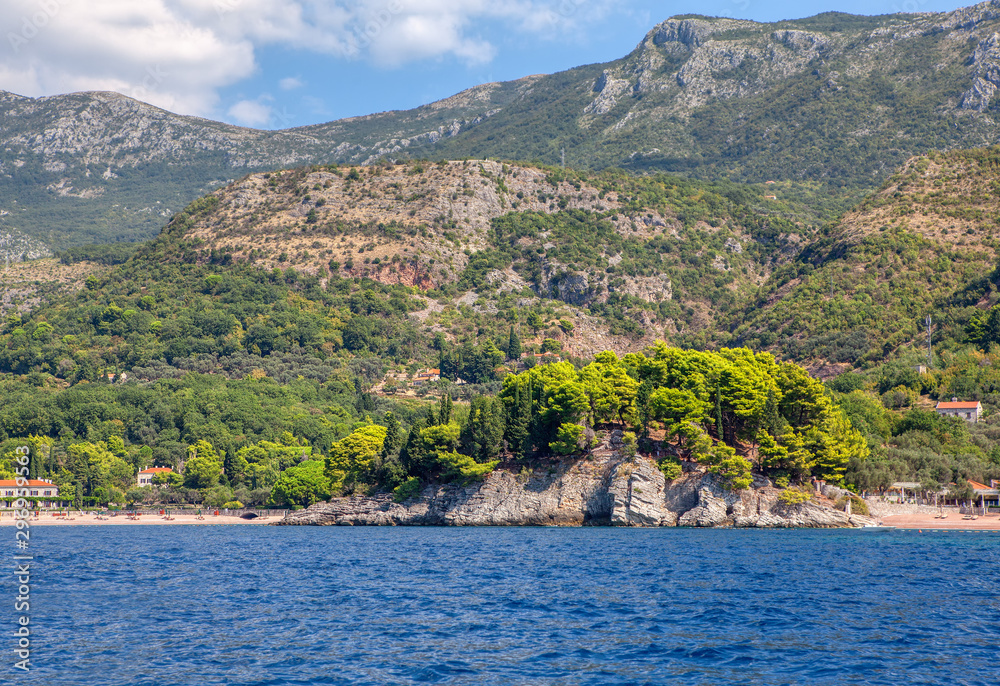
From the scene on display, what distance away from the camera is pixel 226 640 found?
35.2 meters

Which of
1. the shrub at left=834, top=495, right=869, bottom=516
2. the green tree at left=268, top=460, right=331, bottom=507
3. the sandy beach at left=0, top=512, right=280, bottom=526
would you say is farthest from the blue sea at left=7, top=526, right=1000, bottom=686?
the sandy beach at left=0, top=512, right=280, bottom=526

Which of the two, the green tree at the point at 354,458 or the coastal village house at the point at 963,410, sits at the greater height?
the coastal village house at the point at 963,410

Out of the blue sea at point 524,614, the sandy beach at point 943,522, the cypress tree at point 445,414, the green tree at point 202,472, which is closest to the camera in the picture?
the blue sea at point 524,614

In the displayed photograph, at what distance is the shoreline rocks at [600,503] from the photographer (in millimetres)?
87562

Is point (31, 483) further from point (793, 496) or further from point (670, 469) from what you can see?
point (793, 496)

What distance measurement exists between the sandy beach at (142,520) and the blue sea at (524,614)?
4805cm

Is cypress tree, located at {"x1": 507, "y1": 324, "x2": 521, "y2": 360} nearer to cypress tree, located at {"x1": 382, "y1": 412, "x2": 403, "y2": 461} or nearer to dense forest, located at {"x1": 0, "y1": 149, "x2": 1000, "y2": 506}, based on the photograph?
dense forest, located at {"x1": 0, "y1": 149, "x2": 1000, "y2": 506}

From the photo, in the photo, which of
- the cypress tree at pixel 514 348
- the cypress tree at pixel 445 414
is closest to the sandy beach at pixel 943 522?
the cypress tree at pixel 445 414

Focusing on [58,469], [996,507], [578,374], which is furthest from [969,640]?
[58,469]

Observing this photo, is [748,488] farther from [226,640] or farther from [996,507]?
[226,640]

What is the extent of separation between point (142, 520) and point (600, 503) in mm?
61220

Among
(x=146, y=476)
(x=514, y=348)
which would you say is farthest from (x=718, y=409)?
(x=514, y=348)

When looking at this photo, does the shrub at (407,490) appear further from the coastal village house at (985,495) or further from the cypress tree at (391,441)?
the coastal village house at (985,495)

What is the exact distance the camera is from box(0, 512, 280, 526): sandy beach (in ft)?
386
